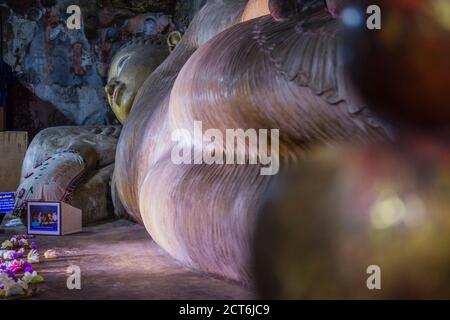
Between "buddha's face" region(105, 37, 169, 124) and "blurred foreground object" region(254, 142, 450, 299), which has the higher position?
"buddha's face" region(105, 37, 169, 124)

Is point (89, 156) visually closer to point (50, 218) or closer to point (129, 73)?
point (129, 73)

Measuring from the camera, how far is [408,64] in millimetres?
939

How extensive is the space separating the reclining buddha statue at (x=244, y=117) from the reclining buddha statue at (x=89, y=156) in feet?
3.36

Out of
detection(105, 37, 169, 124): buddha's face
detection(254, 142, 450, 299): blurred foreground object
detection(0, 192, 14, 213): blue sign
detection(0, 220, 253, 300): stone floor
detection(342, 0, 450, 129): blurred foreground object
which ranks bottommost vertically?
detection(0, 220, 253, 300): stone floor

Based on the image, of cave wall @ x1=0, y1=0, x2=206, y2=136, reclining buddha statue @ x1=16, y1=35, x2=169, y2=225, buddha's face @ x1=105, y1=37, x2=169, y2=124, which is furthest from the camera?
cave wall @ x1=0, y1=0, x2=206, y2=136

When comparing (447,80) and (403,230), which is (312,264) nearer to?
(403,230)

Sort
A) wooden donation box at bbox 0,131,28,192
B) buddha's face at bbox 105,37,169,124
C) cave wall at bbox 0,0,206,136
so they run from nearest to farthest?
buddha's face at bbox 105,37,169,124, wooden donation box at bbox 0,131,28,192, cave wall at bbox 0,0,206,136

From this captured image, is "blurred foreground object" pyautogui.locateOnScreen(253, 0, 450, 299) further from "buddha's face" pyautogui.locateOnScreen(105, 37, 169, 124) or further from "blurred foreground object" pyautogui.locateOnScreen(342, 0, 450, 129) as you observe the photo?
"buddha's face" pyautogui.locateOnScreen(105, 37, 169, 124)

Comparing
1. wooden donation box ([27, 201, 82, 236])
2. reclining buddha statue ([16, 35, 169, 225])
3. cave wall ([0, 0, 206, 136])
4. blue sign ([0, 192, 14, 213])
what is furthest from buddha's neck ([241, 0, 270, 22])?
cave wall ([0, 0, 206, 136])

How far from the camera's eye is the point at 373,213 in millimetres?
954

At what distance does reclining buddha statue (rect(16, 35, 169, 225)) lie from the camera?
2.77m

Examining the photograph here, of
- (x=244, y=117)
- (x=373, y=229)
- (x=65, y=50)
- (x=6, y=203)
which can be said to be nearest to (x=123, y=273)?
(x=244, y=117)

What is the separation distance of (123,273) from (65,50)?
3.93 m

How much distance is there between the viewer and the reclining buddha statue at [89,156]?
109 inches
